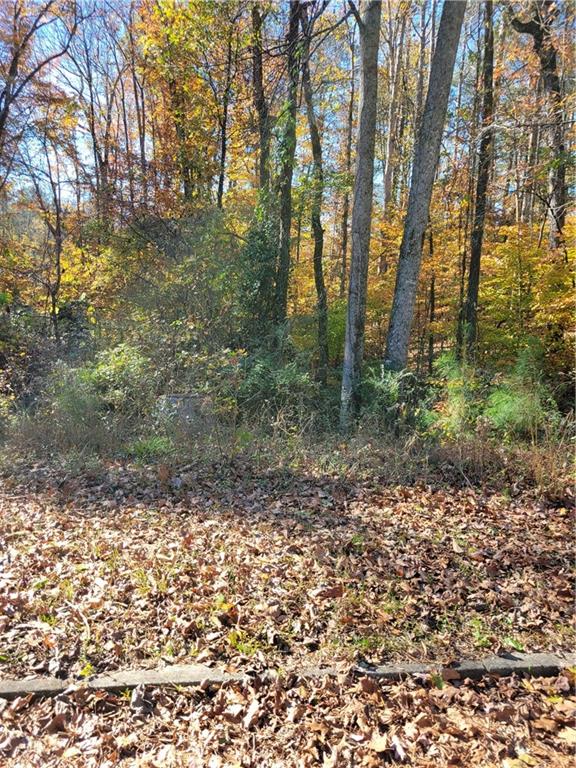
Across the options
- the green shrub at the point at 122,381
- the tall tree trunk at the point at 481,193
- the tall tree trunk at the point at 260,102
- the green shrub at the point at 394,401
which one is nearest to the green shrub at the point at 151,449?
the green shrub at the point at 122,381

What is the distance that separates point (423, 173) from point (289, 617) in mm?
6726

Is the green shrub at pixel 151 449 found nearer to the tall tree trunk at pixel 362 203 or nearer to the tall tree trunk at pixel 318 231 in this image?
the tall tree trunk at pixel 362 203

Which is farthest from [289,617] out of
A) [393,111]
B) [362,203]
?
[393,111]

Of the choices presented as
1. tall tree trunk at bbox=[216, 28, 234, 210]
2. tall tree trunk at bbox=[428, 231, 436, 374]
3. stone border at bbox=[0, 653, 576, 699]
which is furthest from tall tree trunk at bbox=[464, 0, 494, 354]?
stone border at bbox=[0, 653, 576, 699]

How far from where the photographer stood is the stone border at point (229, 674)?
2.51 meters

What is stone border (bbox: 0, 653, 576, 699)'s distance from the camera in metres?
2.51

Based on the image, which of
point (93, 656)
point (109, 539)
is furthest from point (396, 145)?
point (93, 656)

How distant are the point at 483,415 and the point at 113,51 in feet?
60.9

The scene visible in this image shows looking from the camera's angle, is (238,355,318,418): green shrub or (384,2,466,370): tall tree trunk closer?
(384,2,466,370): tall tree trunk

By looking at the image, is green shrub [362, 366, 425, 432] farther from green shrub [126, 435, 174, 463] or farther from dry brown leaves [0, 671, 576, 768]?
dry brown leaves [0, 671, 576, 768]

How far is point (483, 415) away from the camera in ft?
19.7

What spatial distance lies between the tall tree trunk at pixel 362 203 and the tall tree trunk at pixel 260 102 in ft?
6.85

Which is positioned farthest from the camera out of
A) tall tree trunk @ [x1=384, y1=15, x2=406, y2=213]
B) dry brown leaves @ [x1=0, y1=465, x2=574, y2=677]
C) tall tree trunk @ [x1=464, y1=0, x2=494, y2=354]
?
tall tree trunk @ [x1=384, y1=15, x2=406, y2=213]

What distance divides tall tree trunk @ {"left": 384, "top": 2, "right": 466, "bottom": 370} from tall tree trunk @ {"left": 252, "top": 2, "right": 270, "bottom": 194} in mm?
2926
